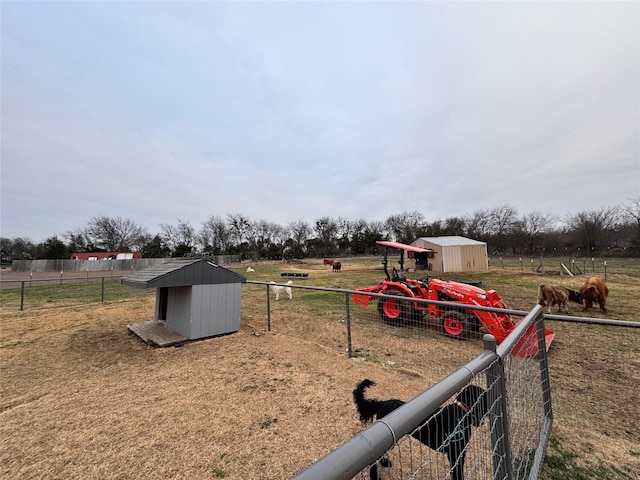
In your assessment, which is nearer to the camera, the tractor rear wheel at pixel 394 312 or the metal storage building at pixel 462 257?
the tractor rear wheel at pixel 394 312

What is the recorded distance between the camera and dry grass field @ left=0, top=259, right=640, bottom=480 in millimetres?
2373

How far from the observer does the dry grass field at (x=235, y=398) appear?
7.79 ft

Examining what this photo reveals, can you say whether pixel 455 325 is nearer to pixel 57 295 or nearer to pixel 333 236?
pixel 57 295

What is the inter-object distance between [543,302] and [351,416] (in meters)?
7.42

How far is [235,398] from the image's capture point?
3.35 m

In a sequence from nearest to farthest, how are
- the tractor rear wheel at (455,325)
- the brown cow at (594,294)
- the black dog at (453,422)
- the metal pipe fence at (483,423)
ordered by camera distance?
1. the metal pipe fence at (483,423)
2. the black dog at (453,422)
3. the tractor rear wheel at (455,325)
4. the brown cow at (594,294)

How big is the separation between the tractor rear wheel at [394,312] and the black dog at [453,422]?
4.28 meters

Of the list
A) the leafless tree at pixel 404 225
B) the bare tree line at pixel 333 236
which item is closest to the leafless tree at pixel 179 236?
the bare tree line at pixel 333 236

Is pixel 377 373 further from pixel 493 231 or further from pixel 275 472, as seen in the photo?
pixel 493 231

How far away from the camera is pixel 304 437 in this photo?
104 inches

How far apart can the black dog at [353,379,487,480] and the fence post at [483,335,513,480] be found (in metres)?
0.05

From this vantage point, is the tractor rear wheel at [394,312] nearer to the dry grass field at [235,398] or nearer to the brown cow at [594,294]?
the dry grass field at [235,398]

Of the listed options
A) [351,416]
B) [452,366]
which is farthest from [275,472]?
[452,366]

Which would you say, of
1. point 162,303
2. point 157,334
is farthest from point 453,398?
point 162,303
